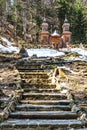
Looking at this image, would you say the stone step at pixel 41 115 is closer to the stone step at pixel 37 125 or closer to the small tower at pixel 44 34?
the stone step at pixel 37 125

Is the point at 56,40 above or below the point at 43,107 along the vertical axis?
above

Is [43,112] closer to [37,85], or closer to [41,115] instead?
[41,115]

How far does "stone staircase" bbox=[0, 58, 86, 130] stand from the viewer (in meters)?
7.10

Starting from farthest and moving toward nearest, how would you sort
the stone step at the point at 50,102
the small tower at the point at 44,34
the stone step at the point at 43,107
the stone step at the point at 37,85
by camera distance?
the small tower at the point at 44,34 → the stone step at the point at 37,85 → the stone step at the point at 50,102 → the stone step at the point at 43,107

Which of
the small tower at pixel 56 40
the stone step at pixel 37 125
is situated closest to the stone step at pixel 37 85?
the stone step at pixel 37 125

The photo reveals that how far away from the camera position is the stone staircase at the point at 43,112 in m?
7.10

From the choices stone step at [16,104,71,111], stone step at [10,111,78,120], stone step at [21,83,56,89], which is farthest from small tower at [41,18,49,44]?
stone step at [10,111,78,120]

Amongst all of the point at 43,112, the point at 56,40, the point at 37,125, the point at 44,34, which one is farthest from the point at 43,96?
the point at 44,34

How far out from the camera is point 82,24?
165 feet

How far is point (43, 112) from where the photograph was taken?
810 centimetres

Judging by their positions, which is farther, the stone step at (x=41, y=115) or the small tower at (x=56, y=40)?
the small tower at (x=56, y=40)

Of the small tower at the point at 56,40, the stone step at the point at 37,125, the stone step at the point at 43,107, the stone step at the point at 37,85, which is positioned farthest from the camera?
the small tower at the point at 56,40

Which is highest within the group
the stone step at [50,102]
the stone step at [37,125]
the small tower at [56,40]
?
the small tower at [56,40]

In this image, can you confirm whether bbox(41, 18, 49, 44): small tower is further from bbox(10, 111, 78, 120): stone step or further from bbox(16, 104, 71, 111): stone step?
bbox(10, 111, 78, 120): stone step
